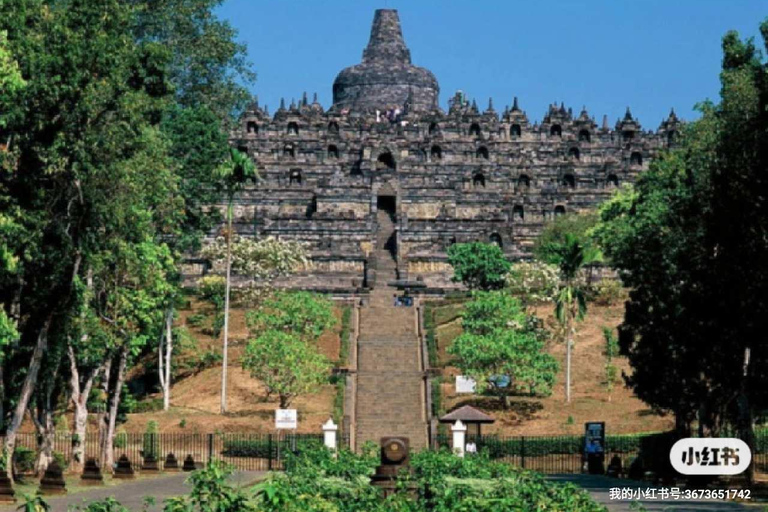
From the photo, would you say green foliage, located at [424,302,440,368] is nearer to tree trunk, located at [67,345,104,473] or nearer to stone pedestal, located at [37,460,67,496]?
tree trunk, located at [67,345,104,473]

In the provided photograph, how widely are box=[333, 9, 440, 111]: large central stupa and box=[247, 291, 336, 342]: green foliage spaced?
213 feet

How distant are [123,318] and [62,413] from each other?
474 inches

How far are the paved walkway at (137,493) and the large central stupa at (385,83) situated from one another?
8863cm

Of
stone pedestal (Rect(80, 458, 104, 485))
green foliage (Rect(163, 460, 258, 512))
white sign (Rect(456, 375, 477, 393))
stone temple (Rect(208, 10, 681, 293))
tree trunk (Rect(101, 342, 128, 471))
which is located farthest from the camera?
stone temple (Rect(208, 10, 681, 293))

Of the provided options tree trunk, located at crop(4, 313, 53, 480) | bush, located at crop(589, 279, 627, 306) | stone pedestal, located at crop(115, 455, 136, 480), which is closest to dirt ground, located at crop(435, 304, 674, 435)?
bush, located at crop(589, 279, 627, 306)

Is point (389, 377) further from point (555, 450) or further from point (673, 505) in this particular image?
point (673, 505)

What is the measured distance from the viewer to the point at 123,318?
45.5 m

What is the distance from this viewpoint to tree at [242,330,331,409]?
6112 cm

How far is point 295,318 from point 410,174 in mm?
43778

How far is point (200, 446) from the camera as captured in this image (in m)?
58.1

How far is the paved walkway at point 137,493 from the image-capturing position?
32.8 metres

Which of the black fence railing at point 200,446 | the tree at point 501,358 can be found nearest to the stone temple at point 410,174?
the tree at point 501,358

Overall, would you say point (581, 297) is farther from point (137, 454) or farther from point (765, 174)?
point (765, 174)

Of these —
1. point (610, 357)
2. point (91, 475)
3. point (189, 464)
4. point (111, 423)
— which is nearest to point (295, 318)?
point (610, 357)
